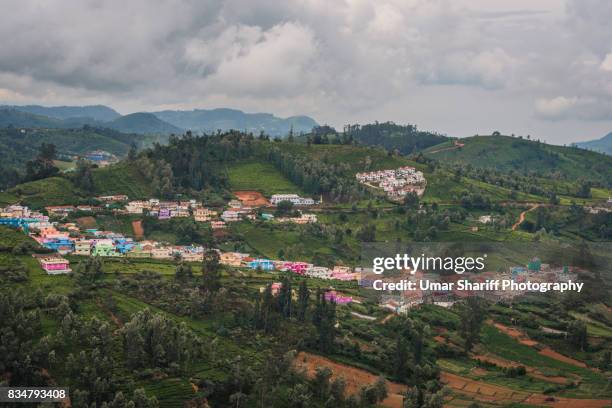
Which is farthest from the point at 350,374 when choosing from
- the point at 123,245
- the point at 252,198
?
the point at 252,198

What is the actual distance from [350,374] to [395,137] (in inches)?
5131

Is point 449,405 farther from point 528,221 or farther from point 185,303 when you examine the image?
point 528,221

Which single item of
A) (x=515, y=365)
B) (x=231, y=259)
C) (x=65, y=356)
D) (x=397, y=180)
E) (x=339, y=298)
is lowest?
(x=515, y=365)

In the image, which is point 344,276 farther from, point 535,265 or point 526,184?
point 526,184

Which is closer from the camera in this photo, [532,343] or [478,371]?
[478,371]

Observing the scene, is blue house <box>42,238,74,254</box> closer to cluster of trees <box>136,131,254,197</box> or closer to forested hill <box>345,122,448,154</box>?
cluster of trees <box>136,131,254,197</box>

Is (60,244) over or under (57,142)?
under

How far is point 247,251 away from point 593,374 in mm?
33026

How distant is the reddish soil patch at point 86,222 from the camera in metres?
61.7

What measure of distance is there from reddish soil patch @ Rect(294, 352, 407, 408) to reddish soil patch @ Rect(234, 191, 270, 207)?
1584 inches

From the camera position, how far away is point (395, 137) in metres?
163

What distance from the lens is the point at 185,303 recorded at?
40844mm

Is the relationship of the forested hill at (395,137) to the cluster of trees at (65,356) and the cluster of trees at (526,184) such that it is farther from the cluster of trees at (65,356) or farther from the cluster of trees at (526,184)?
the cluster of trees at (65,356)

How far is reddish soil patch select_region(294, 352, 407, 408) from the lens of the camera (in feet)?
112
